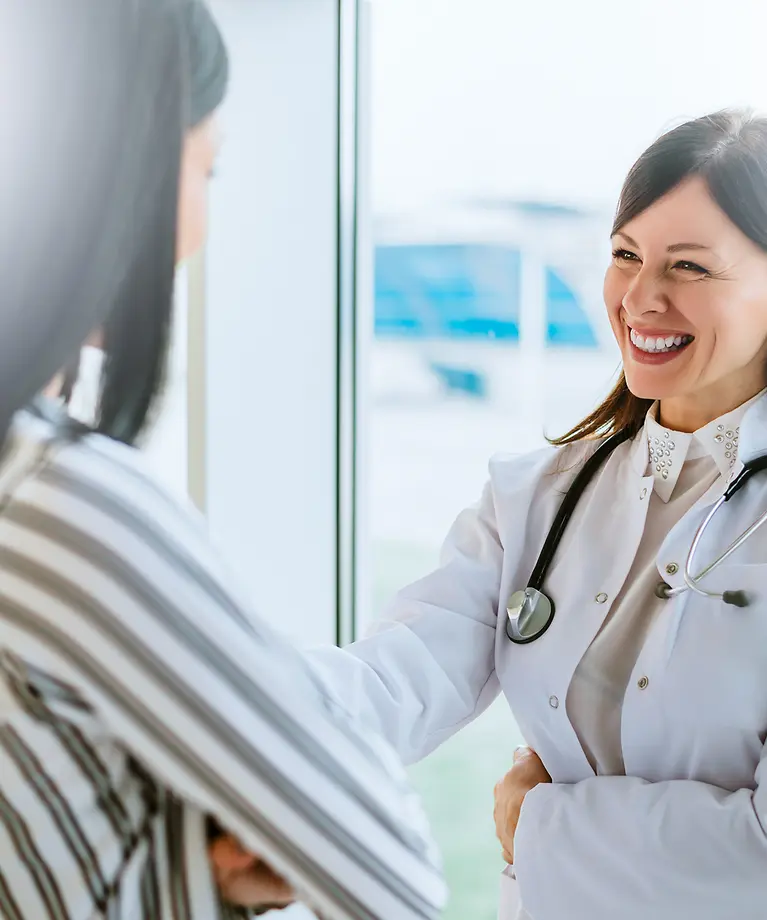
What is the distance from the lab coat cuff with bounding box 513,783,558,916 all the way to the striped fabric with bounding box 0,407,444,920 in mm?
405

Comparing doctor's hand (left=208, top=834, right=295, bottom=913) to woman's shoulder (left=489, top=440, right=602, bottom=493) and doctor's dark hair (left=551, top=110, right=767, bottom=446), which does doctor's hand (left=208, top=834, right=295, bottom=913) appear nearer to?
woman's shoulder (left=489, top=440, right=602, bottom=493)

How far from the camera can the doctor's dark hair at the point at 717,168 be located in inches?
41.2

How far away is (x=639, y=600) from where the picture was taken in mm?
1095

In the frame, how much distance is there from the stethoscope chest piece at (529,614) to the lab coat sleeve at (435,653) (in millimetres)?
60

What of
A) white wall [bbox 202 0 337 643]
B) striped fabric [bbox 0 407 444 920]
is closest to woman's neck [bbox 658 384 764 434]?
white wall [bbox 202 0 337 643]

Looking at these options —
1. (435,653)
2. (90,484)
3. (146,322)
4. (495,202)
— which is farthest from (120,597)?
(495,202)

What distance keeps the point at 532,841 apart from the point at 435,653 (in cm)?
22

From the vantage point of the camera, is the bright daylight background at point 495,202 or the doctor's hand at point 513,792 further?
the bright daylight background at point 495,202

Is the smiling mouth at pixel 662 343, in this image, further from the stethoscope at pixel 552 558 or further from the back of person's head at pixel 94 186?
the back of person's head at pixel 94 186

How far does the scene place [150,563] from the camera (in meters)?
0.63

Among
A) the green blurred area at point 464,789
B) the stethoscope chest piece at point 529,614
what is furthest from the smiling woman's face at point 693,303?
the green blurred area at point 464,789

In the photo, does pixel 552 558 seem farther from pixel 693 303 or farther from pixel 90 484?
pixel 90 484

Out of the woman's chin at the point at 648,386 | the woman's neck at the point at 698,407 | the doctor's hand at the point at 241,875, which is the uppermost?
the woman's chin at the point at 648,386

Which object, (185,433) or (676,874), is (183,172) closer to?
(185,433)
